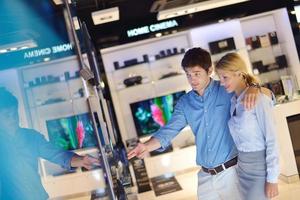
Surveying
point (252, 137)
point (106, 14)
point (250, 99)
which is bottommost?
point (252, 137)

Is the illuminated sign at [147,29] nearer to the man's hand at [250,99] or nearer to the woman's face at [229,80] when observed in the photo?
the woman's face at [229,80]

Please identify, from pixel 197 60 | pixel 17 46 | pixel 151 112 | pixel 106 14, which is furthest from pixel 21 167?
pixel 151 112

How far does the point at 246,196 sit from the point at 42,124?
6.16 ft

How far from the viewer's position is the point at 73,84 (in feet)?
4.36

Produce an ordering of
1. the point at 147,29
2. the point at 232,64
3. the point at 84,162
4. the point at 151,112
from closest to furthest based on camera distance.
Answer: the point at 84,162
the point at 232,64
the point at 147,29
the point at 151,112

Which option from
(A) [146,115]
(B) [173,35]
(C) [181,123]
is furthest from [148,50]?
(C) [181,123]

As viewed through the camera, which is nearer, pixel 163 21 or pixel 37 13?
pixel 37 13

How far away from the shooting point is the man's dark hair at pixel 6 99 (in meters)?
0.65

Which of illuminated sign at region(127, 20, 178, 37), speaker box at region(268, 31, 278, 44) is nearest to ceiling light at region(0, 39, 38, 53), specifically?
illuminated sign at region(127, 20, 178, 37)

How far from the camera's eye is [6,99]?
662 millimetres

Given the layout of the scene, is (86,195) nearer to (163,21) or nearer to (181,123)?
(181,123)

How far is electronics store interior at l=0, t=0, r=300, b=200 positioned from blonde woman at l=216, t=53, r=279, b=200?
79 millimetres

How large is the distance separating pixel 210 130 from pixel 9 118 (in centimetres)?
189

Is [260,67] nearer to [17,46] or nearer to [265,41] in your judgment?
[265,41]
